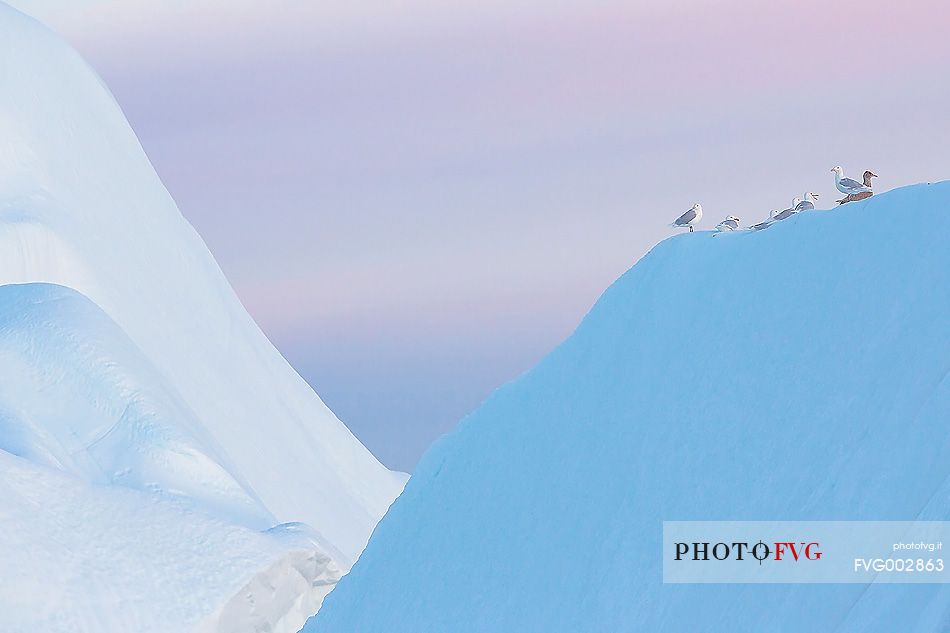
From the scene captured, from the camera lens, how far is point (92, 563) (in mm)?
31375

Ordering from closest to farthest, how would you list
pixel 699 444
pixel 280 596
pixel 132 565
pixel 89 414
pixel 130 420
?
pixel 699 444 < pixel 132 565 < pixel 280 596 < pixel 89 414 < pixel 130 420

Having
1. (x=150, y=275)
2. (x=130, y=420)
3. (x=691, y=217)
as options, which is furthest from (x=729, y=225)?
(x=150, y=275)

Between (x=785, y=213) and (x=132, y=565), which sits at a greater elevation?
(x=785, y=213)

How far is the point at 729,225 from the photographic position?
1620 cm

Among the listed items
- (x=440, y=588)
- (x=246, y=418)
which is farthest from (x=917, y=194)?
(x=246, y=418)

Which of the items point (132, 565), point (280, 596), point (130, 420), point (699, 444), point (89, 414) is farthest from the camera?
point (130, 420)

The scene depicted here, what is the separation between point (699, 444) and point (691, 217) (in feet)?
10.9

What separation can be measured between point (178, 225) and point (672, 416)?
46.0 meters

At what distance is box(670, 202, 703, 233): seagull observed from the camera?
16.4m

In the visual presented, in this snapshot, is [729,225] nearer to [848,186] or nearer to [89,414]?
[848,186]


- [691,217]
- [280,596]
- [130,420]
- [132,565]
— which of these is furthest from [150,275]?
[691,217]

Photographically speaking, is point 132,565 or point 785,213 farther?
point 132,565

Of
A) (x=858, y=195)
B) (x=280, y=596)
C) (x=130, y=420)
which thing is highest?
(x=858, y=195)

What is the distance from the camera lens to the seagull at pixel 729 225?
1611cm
